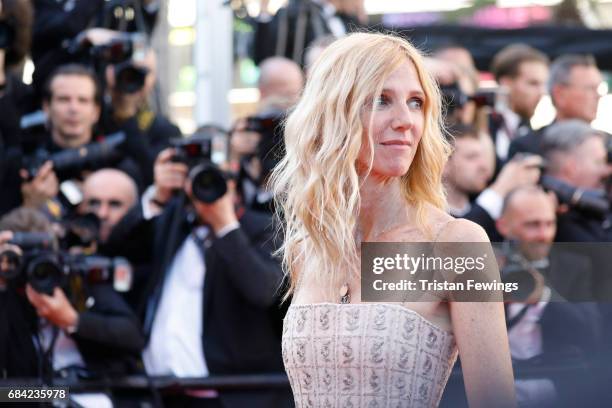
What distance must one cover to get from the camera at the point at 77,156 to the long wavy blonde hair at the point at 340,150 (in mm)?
2436

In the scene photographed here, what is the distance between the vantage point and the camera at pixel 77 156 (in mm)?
4816

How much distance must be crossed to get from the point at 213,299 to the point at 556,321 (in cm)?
122

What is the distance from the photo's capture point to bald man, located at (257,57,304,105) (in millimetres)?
5012

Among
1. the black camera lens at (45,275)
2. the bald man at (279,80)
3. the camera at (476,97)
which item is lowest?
the black camera lens at (45,275)

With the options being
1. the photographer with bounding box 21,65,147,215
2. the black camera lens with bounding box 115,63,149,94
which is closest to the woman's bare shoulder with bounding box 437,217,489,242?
the photographer with bounding box 21,65,147,215

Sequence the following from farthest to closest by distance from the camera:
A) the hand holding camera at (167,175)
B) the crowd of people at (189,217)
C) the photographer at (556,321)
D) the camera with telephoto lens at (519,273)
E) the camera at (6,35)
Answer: the camera at (6,35) → the hand holding camera at (167,175) → the crowd of people at (189,217) → the camera with telephoto lens at (519,273) → the photographer at (556,321)

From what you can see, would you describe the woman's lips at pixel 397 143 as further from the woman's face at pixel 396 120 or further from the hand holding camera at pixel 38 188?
the hand holding camera at pixel 38 188

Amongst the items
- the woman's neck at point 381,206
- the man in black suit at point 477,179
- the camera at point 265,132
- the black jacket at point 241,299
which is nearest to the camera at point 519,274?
the man in black suit at point 477,179

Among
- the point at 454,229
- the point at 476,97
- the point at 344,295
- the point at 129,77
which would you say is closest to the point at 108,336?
the point at 129,77

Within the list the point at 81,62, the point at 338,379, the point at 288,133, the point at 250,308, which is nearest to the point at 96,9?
the point at 81,62

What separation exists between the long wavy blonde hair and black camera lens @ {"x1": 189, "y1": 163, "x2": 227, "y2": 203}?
182cm

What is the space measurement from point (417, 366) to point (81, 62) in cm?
350

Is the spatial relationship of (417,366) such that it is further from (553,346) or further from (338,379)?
(553,346)

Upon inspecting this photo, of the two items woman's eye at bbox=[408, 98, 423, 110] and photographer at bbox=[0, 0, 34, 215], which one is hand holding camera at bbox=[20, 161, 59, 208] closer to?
photographer at bbox=[0, 0, 34, 215]
